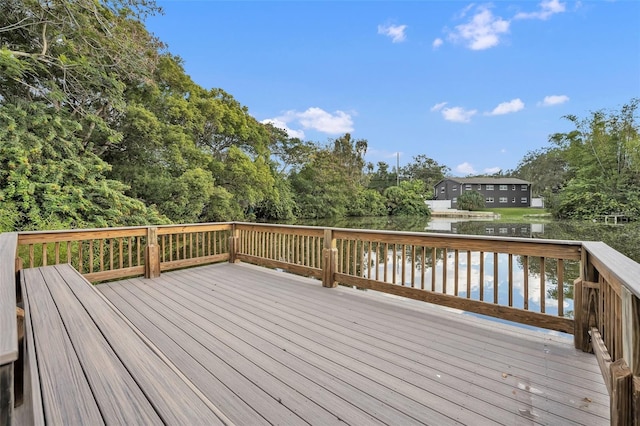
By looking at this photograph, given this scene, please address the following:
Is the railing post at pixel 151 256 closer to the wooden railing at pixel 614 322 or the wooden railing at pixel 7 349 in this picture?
the wooden railing at pixel 7 349

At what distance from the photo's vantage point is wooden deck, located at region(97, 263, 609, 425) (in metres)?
1.64

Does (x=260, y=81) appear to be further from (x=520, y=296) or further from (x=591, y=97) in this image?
(x=591, y=97)

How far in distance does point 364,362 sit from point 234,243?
3887mm

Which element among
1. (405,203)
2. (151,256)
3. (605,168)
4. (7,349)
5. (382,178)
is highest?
(382,178)

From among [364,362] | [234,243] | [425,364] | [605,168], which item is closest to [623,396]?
[425,364]

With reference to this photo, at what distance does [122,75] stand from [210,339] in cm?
960

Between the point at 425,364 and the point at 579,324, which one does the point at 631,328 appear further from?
the point at 579,324

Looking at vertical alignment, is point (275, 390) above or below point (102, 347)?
below

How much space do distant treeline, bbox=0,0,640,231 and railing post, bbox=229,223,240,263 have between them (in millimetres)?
4522

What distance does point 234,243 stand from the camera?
5.55 meters

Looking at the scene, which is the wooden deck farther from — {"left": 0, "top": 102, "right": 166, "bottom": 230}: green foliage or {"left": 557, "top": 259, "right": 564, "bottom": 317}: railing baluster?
{"left": 0, "top": 102, "right": 166, "bottom": 230}: green foliage

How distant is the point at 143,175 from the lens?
10188mm

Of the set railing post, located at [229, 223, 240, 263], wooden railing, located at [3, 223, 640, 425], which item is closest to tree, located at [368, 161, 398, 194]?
wooden railing, located at [3, 223, 640, 425]

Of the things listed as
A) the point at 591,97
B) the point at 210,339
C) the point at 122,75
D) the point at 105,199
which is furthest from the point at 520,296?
the point at 591,97
